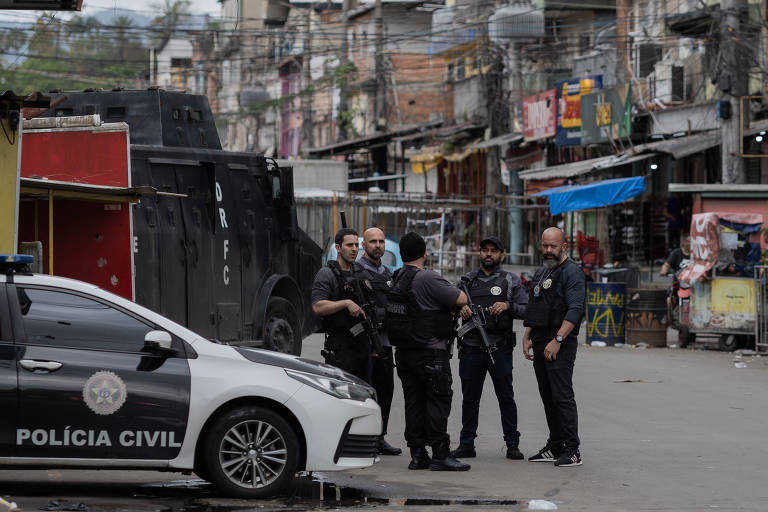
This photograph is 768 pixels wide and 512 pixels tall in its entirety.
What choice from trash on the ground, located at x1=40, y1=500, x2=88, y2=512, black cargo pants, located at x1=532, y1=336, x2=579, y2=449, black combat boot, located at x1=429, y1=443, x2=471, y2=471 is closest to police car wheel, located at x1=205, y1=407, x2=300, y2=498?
trash on the ground, located at x1=40, y1=500, x2=88, y2=512

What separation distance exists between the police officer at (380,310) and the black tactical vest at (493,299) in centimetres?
72

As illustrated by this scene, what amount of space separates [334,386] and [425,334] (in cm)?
126

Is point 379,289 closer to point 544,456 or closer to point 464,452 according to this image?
point 464,452

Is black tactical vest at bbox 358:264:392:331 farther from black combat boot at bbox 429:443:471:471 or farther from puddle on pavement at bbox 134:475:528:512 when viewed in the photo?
puddle on pavement at bbox 134:475:528:512

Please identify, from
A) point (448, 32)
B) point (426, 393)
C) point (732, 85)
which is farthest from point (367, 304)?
point (448, 32)

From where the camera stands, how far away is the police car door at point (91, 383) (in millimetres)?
8141

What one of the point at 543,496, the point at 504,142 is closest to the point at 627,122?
the point at 504,142

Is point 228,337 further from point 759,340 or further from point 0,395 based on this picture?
point 759,340

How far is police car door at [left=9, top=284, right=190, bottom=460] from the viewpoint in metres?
8.14

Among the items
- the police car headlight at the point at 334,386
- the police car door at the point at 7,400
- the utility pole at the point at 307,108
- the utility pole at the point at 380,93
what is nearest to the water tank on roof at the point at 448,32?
the utility pole at the point at 380,93

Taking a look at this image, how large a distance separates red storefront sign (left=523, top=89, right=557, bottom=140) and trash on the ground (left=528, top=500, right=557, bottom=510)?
27.9m

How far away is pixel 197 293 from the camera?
14.7 m

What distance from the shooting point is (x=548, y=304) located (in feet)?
34.4

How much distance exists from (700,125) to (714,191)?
30.5ft
